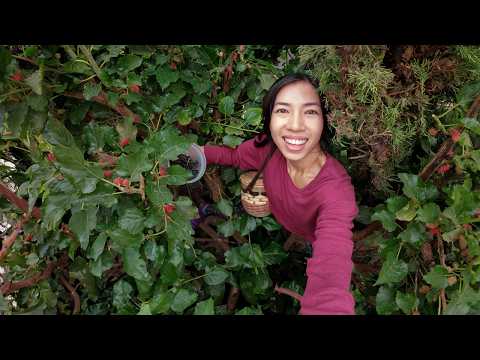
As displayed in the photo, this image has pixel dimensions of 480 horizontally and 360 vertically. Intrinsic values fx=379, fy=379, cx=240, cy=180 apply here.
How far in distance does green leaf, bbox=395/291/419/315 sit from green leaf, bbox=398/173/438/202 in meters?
0.21

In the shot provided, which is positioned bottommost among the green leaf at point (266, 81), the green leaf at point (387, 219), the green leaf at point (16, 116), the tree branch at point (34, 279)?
the tree branch at point (34, 279)

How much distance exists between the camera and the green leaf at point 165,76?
0.99 meters

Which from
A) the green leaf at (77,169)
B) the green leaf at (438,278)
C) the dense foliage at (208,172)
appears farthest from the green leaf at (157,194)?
the green leaf at (438,278)

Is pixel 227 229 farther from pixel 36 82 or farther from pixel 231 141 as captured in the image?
pixel 36 82

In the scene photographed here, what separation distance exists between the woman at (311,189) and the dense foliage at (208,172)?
63 millimetres

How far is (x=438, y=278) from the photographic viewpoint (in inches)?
29.4

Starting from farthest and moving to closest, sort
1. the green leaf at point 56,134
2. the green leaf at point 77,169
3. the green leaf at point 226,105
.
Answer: the green leaf at point 226,105 < the green leaf at point 56,134 < the green leaf at point 77,169

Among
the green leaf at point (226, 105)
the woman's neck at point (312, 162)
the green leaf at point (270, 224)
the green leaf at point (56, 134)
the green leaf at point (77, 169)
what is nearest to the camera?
the green leaf at point (77, 169)

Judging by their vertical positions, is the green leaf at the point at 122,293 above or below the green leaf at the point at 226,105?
below

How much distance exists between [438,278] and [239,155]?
60 cm

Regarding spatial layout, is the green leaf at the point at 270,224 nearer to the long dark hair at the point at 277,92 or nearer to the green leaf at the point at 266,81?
the long dark hair at the point at 277,92

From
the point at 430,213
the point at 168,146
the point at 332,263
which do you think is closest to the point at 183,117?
the point at 168,146

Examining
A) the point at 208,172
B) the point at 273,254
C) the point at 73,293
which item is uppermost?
the point at 208,172

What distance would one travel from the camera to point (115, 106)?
38.0 inches
